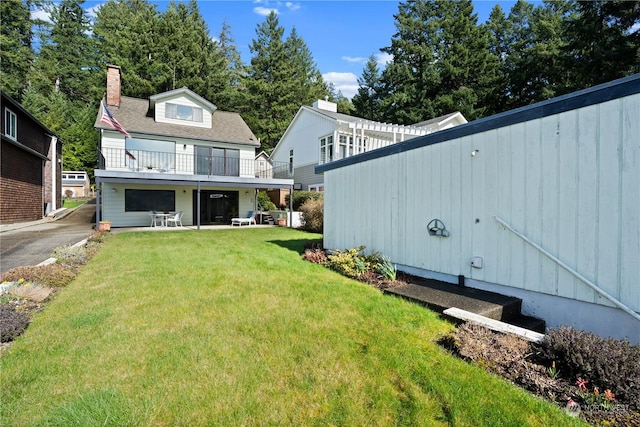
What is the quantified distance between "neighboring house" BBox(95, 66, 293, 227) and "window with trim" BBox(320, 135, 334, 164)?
3021 millimetres

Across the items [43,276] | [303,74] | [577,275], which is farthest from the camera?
[303,74]

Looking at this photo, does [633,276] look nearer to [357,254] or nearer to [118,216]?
[357,254]

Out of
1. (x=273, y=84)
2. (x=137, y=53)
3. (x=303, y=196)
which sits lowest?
(x=303, y=196)

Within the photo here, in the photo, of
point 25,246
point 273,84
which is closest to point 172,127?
point 25,246

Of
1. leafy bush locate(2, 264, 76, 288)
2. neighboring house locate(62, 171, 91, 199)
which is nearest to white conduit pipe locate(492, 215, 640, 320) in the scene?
leafy bush locate(2, 264, 76, 288)

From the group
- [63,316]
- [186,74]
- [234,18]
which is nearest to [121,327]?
[63,316]

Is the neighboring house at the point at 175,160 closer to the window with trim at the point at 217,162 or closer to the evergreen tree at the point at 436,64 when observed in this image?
the window with trim at the point at 217,162

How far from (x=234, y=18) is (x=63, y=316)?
43.9 metres

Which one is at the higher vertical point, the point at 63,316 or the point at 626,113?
the point at 626,113

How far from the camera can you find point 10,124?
49.6 ft

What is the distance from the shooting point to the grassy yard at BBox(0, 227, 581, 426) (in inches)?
85.5

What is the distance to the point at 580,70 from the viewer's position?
19266 mm

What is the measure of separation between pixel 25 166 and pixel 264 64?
83.9 ft

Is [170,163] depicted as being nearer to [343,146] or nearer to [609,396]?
[343,146]
